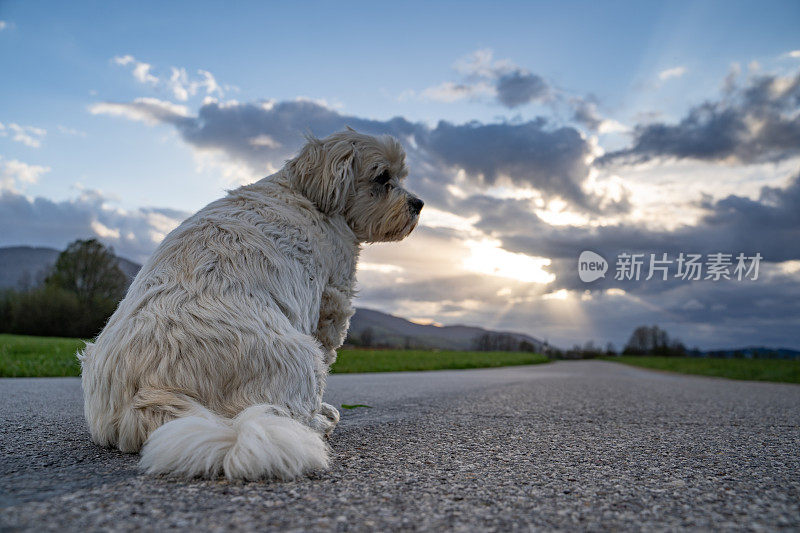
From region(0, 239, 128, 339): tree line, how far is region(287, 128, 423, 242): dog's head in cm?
3906

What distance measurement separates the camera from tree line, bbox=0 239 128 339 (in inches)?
1591

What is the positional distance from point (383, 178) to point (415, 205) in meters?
0.39

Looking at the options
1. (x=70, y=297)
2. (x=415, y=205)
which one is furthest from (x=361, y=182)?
(x=70, y=297)

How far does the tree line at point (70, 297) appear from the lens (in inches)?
1591

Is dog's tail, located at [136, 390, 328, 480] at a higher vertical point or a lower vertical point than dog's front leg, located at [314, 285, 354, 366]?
lower

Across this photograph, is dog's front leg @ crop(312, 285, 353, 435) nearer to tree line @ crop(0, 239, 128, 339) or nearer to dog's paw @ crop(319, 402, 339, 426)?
dog's paw @ crop(319, 402, 339, 426)

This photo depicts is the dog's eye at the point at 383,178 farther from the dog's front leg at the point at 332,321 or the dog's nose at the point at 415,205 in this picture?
the dog's front leg at the point at 332,321

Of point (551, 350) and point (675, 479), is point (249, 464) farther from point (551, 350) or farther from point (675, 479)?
point (551, 350)

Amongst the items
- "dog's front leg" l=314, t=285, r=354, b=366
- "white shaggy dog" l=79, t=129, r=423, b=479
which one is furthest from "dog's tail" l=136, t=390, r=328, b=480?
"dog's front leg" l=314, t=285, r=354, b=366

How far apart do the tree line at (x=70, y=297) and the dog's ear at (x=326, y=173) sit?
39.1 metres

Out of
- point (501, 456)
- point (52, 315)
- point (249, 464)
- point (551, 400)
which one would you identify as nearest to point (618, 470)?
point (501, 456)

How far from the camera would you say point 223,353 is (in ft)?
9.75

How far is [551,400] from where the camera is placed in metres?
7.61

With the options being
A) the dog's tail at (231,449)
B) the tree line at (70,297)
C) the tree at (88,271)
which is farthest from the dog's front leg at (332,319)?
the tree at (88,271)
